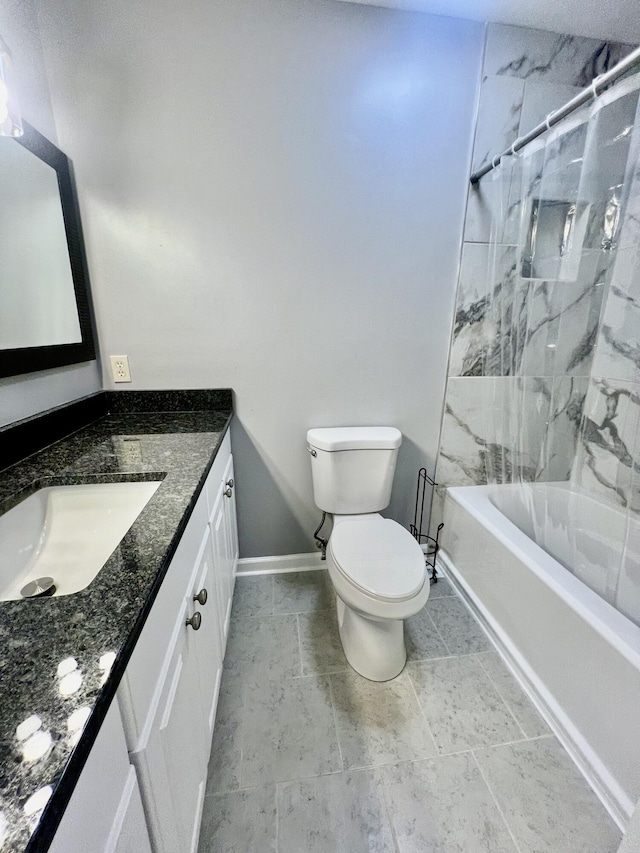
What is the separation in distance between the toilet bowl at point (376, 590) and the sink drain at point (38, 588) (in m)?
0.86

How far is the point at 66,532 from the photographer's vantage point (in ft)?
2.95

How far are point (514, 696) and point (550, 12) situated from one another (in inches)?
99.0

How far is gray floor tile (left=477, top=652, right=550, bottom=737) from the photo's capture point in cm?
121

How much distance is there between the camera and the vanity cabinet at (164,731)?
427mm

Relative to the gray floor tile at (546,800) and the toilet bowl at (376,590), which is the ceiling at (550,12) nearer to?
the toilet bowl at (376,590)

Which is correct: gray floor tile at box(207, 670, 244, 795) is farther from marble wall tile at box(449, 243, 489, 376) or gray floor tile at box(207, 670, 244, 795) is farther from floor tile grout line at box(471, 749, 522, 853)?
marble wall tile at box(449, 243, 489, 376)

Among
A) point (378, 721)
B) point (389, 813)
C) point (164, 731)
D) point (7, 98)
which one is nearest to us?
point (164, 731)

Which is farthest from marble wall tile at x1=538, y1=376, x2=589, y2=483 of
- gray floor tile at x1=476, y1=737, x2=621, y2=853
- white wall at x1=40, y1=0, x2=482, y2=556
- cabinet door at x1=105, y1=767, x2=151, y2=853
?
cabinet door at x1=105, y1=767, x2=151, y2=853

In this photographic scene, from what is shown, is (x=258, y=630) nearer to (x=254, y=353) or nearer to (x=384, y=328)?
(x=254, y=353)

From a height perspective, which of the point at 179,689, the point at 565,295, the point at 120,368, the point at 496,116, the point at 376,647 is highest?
the point at 496,116

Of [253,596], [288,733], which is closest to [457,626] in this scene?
[288,733]

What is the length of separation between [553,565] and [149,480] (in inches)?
55.1

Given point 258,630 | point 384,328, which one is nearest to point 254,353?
point 384,328

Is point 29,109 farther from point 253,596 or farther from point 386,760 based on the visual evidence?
point 386,760
